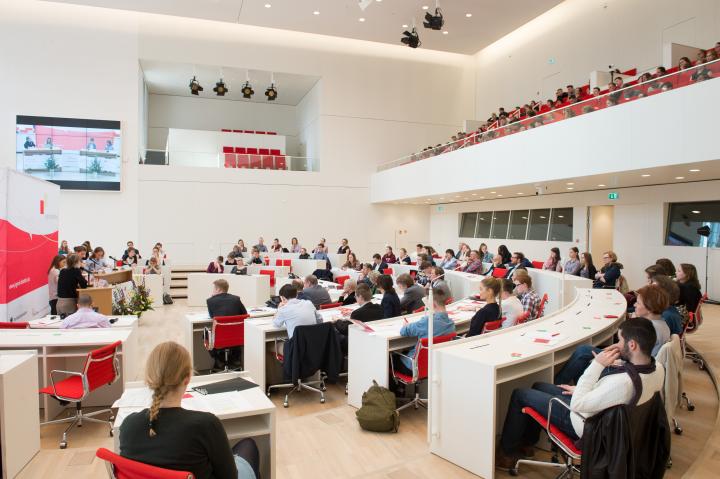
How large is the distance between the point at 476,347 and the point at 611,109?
287 inches

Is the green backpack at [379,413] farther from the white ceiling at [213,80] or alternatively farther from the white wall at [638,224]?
the white ceiling at [213,80]

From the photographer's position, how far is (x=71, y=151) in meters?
15.9

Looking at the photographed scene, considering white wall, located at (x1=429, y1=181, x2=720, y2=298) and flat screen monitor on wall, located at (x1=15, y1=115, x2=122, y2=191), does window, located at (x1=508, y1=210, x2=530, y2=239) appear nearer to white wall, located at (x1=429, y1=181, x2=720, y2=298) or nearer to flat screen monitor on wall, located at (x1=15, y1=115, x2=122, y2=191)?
white wall, located at (x1=429, y1=181, x2=720, y2=298)

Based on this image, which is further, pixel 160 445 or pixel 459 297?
pixel 459 297

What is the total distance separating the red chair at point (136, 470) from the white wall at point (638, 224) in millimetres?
12052

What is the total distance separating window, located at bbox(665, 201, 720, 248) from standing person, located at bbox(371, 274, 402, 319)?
28.3 ft

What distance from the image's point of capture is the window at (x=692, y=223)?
1083cm

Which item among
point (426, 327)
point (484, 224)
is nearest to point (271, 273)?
point (426, 327)

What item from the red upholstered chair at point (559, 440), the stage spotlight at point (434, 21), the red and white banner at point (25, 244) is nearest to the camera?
the red upholstered chair at point (559, 440)

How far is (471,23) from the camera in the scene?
1686 centimetres

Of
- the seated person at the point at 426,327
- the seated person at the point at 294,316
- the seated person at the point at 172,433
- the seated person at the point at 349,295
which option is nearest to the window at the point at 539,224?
the seated person at the point at 349,295

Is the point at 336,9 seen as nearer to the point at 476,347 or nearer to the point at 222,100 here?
the point at 222,100

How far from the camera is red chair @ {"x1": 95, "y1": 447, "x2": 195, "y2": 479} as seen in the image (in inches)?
77.0

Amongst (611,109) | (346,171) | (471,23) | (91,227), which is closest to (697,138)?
(611,109)
